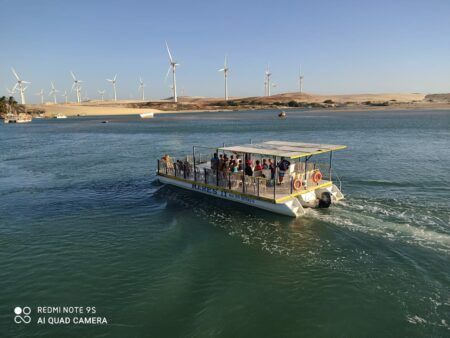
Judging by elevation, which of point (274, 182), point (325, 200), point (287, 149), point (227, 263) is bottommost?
point (227, 263)

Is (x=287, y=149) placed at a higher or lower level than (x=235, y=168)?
higher

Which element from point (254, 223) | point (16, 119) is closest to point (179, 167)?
point (254, 223)

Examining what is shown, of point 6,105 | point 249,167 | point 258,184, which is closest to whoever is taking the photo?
point 258,184

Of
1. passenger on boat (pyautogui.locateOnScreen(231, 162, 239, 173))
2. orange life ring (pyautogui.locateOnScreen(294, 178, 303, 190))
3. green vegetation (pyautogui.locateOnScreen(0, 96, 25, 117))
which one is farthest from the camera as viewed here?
green vegetation (pyautogui.locateOnScreen(0, 96, 25, 117))

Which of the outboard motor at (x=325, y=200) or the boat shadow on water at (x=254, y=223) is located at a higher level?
the outboard motor at (x=325, y=200)

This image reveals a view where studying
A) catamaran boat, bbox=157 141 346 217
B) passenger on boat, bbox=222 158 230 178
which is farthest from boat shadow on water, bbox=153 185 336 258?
passenger on boat, bbox=222 158 230 178

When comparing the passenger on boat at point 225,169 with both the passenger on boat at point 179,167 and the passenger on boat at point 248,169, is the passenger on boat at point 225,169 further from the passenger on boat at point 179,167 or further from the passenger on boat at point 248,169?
the passenger on boat at point 179,167

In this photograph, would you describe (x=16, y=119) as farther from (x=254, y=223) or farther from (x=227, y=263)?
(x=227, y=263)

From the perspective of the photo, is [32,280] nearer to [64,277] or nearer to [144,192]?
[64,277]

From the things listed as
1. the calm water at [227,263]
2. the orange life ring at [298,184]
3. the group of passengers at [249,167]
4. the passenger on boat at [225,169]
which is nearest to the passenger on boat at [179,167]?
the calm water at [227,263]

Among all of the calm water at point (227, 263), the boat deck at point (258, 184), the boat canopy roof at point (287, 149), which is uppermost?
the boat canopy roof at point (287, 149)

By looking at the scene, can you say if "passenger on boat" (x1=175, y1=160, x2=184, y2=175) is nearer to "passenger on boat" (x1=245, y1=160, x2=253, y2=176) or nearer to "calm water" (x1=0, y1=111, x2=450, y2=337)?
"calm water" (x1=0, y1=111, x2=450, y2=337)

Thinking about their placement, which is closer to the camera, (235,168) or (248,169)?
(248,169)
